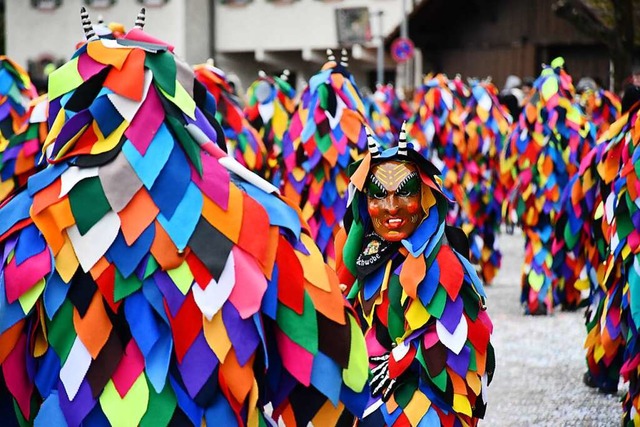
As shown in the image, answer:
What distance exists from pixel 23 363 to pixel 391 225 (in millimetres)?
2067

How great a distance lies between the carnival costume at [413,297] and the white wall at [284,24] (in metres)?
28.4

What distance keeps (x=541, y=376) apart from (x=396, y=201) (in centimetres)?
331

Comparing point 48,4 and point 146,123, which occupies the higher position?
point 146,123

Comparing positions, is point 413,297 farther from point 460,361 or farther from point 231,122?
point 231,122

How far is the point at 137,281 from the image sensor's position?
2.54 m

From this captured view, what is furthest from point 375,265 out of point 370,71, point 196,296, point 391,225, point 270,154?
point 370,71

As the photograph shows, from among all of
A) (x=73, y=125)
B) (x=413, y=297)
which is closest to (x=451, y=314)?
(x=413, y=297)

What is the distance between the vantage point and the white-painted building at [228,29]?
3394 centimetres

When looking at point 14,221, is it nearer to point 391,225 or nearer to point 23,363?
point 23,363

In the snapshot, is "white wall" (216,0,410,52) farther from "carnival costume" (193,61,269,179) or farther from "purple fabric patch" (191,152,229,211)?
"purple fabric patch" (191,152,229,211)

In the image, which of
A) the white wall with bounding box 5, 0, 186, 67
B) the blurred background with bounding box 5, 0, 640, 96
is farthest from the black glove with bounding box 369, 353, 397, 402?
the white wall with bounding box 5, 0, 186, 67

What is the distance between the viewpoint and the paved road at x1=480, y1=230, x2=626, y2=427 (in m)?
6.26

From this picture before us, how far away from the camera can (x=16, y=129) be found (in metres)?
7.08

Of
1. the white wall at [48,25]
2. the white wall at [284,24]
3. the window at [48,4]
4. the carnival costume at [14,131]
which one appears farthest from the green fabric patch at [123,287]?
the window at [48,4]
